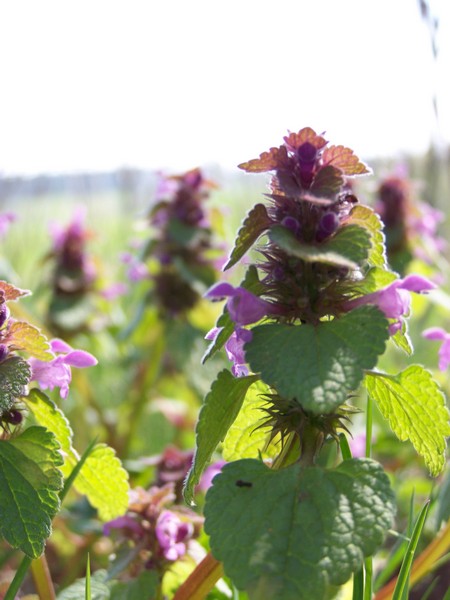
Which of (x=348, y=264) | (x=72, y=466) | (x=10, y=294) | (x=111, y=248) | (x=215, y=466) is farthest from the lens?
(x=111, y=248)

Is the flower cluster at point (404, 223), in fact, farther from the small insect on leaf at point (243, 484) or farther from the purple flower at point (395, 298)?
the small insect on leaf at point (243, 484)

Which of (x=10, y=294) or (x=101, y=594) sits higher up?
(x=10, y=294)

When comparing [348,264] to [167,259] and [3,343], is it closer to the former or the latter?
[3,343]

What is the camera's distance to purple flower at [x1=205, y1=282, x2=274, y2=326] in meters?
0.99

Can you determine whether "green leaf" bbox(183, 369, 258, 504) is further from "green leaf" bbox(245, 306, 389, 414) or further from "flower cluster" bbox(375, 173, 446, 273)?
"flower cluster" bbox(375, 173, 446, 273)

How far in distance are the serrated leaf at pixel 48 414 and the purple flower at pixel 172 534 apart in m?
0.26

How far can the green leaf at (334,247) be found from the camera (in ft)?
3.00

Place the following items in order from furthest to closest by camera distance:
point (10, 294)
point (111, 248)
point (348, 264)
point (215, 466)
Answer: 1. point (111, 248)
2. point (215, 466)
3. point (10, 294)
4. point (348, 264)

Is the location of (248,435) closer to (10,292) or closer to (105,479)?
(105,479)

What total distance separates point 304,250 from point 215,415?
0.26m

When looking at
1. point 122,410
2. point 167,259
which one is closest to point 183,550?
point 167,259

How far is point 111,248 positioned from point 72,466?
206 inches

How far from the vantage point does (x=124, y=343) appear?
3301 millimetres

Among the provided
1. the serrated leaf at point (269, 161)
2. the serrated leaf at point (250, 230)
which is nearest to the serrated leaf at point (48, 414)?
the serrated leaf at point (250, 230)
